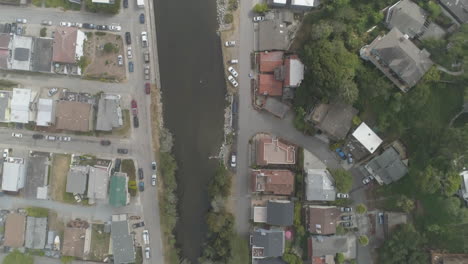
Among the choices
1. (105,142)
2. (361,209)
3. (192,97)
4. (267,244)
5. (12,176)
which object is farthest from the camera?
(192,97)

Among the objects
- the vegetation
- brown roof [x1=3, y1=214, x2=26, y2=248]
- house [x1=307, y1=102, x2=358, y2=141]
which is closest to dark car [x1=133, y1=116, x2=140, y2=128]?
brown roof [x1=3, y1=214, x2=26, y2=248]

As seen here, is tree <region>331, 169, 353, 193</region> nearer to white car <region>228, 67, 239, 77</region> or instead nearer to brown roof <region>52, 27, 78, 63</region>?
white car <region>228, 67, 239, 77</region>

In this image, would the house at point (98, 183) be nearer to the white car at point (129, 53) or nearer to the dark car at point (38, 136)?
the dark car at point (38, 136)

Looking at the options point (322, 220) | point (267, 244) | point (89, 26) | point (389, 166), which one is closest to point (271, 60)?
point (389, 166)

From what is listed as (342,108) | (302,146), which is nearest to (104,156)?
(302,146)

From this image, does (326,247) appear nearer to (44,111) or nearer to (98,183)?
(98,183)

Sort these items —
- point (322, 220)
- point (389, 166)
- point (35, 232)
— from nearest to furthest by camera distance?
1. point (389, 166)
2. point (322, 220)
3. point (35, 232)
